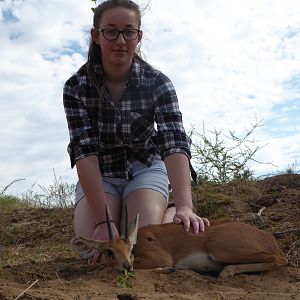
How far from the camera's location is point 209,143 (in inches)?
342

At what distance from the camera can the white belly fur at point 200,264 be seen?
458 centimetres

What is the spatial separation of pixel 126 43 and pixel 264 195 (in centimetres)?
333

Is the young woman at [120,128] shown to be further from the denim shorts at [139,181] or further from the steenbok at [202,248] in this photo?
the steenbok at [202,248]

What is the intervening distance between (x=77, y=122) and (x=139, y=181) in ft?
2.47

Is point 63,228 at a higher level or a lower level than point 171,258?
higher

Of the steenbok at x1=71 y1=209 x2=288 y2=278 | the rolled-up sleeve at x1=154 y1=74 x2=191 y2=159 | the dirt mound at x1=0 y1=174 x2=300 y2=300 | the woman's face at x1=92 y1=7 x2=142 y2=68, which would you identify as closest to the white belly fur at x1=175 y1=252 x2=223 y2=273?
the steenbok at x1=71 y1=209 x2=288 y2=278

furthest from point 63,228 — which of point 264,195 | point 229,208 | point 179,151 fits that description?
point 179,151

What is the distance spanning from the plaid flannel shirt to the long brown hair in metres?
0.06

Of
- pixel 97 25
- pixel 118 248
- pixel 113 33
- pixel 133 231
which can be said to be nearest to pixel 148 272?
pixel 118 248

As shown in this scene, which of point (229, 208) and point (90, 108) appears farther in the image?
point (229, 208)

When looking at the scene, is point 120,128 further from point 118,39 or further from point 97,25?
point 97,25

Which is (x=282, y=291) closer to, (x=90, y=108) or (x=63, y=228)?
(x=90, y=108)

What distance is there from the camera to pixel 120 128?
201 inches

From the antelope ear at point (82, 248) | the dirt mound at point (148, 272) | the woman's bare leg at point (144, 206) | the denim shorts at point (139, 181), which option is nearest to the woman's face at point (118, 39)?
the denim shorts at point (139, 181)
